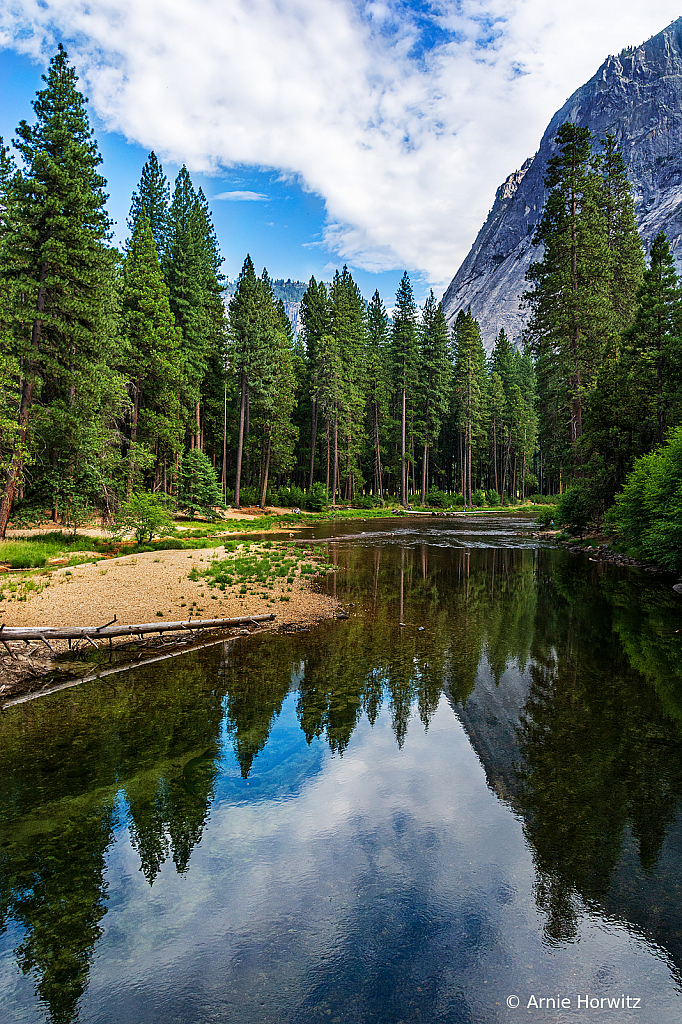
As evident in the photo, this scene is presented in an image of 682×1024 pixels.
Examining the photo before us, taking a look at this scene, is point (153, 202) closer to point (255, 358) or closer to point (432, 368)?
point (255, 358)

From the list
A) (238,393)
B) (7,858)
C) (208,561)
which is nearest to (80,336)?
(208,561)

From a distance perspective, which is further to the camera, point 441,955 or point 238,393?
point 238,393

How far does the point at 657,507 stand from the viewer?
57.3ft

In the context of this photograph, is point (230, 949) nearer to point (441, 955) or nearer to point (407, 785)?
point (441, 955)

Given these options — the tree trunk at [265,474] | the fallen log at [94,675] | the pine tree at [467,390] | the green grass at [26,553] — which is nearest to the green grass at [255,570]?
the fallen log at [94,675]

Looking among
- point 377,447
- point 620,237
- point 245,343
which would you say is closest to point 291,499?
point 245,343

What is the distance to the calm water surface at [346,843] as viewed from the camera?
11.1 feet

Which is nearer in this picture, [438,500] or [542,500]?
[438,500]

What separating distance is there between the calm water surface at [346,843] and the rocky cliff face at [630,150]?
12960 centimetres

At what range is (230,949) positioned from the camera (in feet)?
12.0

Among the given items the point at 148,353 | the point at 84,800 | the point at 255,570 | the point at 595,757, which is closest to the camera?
the point at 84,800

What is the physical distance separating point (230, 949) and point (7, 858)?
2278 millimetres

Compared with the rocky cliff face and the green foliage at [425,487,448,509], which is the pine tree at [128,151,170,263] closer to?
the green foliage at [425,487,448,509]

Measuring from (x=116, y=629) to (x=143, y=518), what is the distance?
41.0ft
